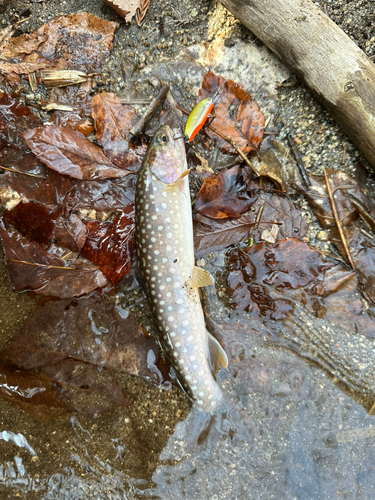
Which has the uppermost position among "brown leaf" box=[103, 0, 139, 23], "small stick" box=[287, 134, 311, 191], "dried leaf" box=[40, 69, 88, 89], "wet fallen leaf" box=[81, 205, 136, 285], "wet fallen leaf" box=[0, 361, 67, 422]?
"small stick" box=[287, 134, 311, 191]

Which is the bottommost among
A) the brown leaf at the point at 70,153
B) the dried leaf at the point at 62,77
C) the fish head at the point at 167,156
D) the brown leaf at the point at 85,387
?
the brown leaf at the point at 85,387

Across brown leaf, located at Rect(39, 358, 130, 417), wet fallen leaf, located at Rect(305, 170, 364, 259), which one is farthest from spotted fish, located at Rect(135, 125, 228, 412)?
wet fallen leaf, located at Rect(305, 170, 364, 259)

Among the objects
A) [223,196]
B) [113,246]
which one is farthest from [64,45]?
[223,196]

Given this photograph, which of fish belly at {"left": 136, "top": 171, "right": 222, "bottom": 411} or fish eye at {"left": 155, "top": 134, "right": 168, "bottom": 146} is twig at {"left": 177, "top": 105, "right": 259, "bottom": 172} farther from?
fish belly at {"left": 136, "top": 171, "right": 222, "bottom": 411}

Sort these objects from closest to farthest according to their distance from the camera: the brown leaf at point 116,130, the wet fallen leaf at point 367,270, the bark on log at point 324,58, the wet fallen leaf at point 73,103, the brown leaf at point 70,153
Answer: the bark on log at point 324,58 → the wet fallen leaf at point 367,270 → the brown leaf at point 70,153 → the brown leaf at point 116,130 → the wet fallen leaf at point 73,103

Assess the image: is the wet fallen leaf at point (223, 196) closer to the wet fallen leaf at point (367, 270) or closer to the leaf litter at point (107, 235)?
the leaf litter at point (107, 235)

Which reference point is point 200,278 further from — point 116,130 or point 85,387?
point 116,130

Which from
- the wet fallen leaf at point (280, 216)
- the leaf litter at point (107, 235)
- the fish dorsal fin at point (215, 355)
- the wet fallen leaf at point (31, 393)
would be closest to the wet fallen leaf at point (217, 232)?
the leaf litter at point (107, 235)

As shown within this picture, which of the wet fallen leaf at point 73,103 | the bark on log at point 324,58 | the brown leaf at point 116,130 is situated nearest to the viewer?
the bark on log at point 324,58
